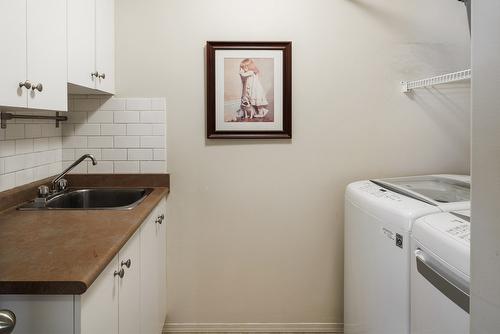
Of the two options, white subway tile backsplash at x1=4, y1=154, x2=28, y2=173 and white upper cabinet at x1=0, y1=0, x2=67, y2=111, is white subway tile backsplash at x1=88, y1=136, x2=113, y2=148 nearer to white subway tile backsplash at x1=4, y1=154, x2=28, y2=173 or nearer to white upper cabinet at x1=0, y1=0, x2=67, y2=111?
white subway tile backsplash at x1=4, y1=154, x2=28, y2=173

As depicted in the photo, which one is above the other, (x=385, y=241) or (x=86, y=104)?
(x=86, y=104)

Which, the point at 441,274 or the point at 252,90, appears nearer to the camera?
the point at 441,274

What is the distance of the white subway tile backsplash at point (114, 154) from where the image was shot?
96.1 inches

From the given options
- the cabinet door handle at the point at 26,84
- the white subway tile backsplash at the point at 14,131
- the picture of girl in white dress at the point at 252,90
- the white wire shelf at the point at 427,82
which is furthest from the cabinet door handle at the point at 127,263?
the white wire shelf at the point at 427,82

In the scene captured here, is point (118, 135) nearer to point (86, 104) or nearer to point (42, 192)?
point (86, 104)

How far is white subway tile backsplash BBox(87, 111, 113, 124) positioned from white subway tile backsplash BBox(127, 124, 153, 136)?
0.13 m

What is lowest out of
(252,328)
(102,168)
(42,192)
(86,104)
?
(252,328)

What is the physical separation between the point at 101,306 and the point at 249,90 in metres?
1.59

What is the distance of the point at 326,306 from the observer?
2525mm

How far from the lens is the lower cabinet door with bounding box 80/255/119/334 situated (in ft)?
3.36

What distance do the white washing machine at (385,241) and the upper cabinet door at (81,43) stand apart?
146 centimetres

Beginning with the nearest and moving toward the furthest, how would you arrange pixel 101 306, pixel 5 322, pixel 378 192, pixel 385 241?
1. pixel 5 322
2. pixel 101 306
3. pixel 385 241
4. pixel 378 192

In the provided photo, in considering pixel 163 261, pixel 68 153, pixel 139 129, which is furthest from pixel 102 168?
pixel 163 261

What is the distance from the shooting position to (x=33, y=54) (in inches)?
56.0
